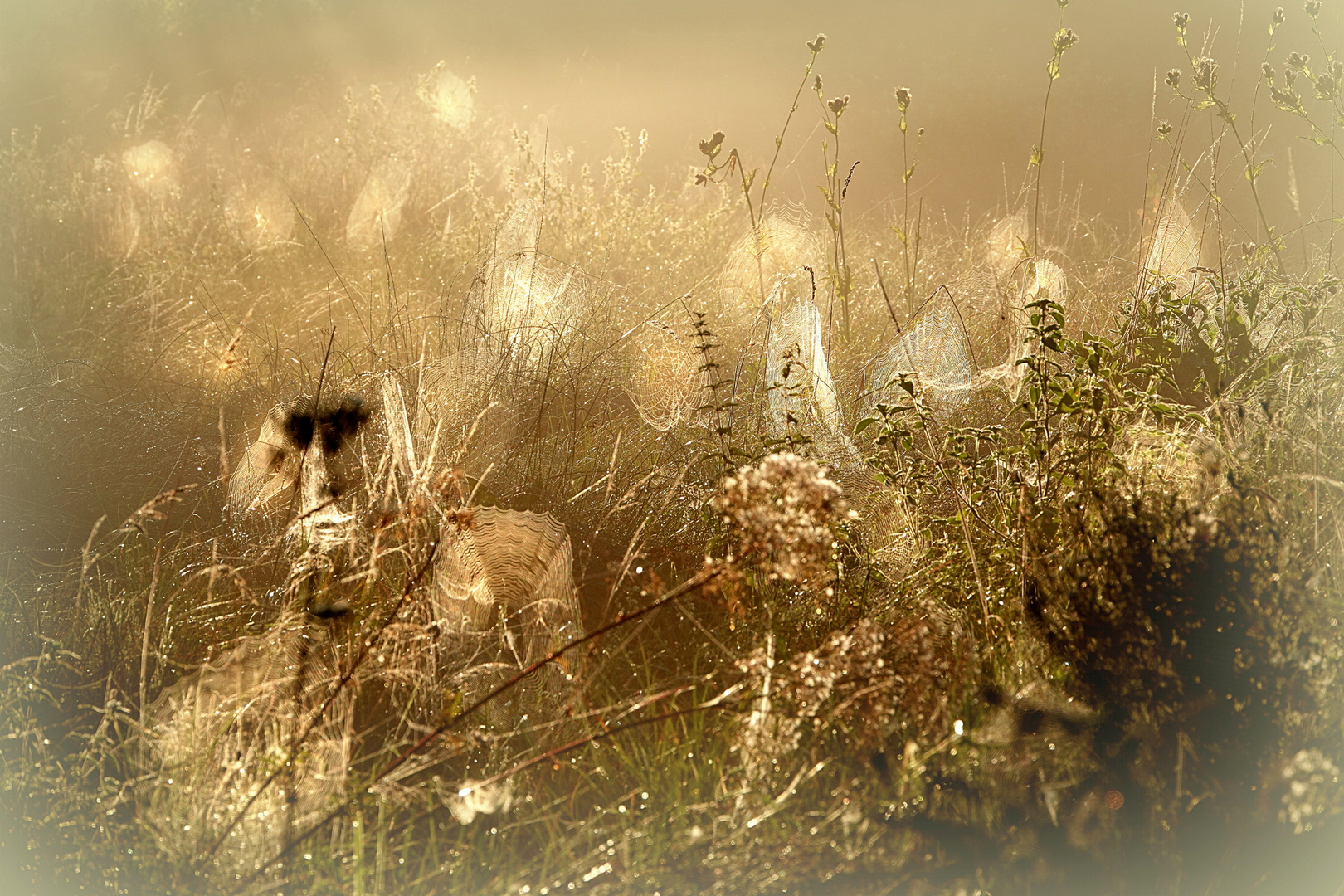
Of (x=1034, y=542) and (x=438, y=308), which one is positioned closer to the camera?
(x=1034, y=542)

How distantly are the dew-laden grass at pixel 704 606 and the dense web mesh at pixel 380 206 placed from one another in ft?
3.98

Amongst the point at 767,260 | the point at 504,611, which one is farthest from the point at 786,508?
the point at 767,260

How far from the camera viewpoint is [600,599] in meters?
1.69

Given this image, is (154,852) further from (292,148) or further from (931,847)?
(292,148)

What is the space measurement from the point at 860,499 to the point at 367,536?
1.01 meters

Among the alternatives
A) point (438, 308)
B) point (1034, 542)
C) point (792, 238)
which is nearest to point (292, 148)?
point (438, 308)

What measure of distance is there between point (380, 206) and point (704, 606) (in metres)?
3.01

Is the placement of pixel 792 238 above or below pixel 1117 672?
above

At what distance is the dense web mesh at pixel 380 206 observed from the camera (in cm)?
367

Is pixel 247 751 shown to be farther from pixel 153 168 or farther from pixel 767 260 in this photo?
pixel 153 168

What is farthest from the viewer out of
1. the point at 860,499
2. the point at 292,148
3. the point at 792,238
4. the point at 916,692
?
the point at 292,148

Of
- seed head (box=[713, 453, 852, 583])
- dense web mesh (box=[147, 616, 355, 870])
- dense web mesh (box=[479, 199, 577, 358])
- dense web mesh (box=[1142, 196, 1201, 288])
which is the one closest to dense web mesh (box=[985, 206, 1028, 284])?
dense web mesh (box=[1142, 196, 1201, 288])

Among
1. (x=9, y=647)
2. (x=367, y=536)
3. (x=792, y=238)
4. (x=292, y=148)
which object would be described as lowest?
(x=9, y=647)

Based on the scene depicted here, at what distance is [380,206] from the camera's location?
392 centimetres
